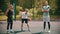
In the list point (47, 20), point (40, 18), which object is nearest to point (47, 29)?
point (47, 20)

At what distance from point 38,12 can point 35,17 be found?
1.53 ft

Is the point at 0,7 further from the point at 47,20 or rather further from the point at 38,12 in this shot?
the point at 47,20

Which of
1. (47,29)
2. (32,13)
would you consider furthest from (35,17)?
(47,29)

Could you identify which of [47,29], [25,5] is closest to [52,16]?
[25,5]

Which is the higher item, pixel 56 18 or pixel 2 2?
pixel 2 2

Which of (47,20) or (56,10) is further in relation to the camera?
(56,10)

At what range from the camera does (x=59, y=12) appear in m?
22.8

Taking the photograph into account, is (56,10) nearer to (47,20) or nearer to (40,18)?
(40,18)

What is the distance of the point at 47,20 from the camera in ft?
47.0

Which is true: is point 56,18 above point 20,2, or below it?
below

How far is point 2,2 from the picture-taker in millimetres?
22234

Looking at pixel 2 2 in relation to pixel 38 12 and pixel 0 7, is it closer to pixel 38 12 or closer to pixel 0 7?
pixel 0 7

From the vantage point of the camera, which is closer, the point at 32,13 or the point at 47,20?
the point at 47,20

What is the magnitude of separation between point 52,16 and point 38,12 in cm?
119
